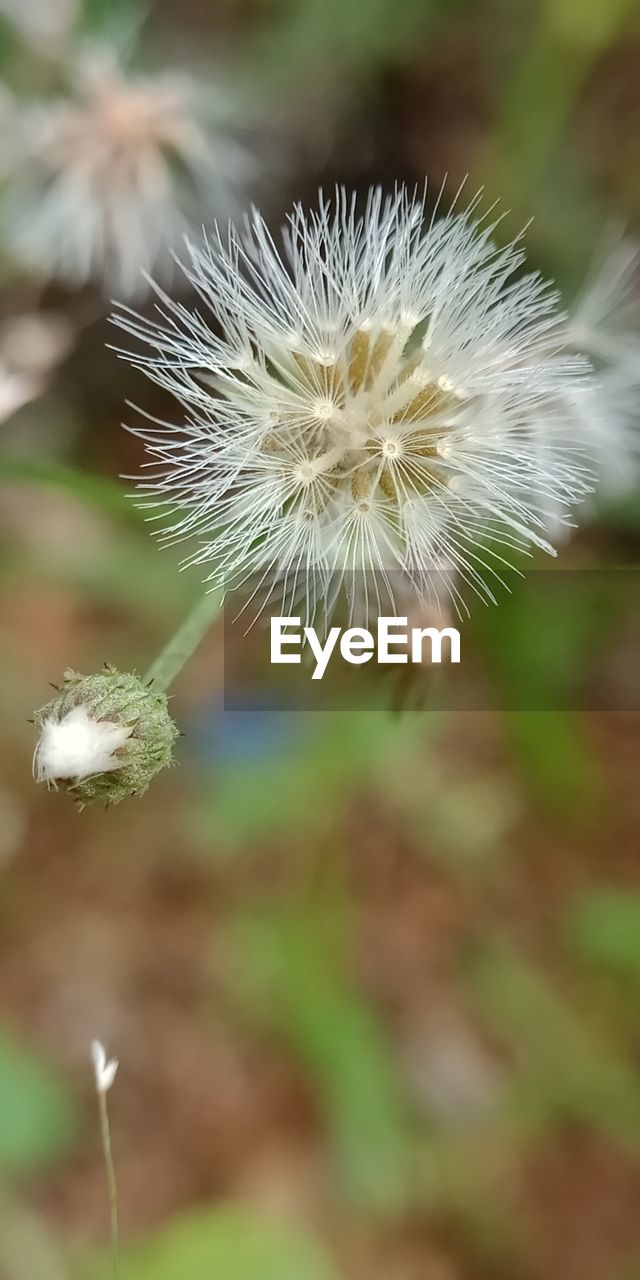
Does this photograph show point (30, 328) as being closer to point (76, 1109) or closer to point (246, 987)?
point (246, 987)

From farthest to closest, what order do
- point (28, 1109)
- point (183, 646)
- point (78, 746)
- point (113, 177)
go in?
point (28, 1109)
point (113, 177)
point (183, 646)
point (78, 746)

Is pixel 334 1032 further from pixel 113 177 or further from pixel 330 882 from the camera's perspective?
pixel 113 177

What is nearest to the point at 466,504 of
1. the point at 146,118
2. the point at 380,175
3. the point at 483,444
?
the point at 483,444

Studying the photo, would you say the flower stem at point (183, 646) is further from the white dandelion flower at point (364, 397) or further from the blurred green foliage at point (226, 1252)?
the blurred green foliage at point (226, 1252)

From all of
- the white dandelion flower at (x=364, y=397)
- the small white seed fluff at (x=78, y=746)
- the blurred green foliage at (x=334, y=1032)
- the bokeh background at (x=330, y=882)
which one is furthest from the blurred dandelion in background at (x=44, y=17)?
the blurred green foliage at (x=334, y=1032)

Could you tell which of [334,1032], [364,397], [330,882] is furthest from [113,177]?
[334,1032]

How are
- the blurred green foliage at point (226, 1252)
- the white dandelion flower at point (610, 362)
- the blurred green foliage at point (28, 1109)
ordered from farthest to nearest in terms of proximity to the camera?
1. the blurred green foliage at point (28, 1109)
2. the blurred green foliage at point (226, 1252)
3. the white dandelion flower at point (610, 362)
